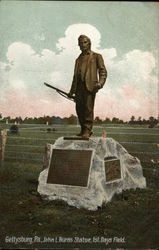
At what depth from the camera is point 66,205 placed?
5074 mm

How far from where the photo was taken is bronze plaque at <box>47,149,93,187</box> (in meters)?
5.07

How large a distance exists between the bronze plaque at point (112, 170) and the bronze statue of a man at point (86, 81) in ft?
1.91

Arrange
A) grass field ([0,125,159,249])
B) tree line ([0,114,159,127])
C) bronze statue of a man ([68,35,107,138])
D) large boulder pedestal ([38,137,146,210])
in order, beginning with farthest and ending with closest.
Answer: tree line ([0,114,159,127])
bronze statue of a man ([68,35,107,138])
large boulder pedestal ([38,137,146,210])
grass field ([0,125,159,249])

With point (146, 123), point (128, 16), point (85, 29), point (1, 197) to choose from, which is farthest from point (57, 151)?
point (128, 16)

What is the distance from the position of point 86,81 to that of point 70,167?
1417 mm

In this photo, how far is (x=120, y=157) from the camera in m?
5.62

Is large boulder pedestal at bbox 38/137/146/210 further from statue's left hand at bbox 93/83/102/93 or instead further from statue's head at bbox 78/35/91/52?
statue's head at bbox 78/35/91/52

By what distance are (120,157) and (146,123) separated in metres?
0.74

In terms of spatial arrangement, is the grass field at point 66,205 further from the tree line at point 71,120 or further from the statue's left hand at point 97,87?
the statue's left hand at point 97,87

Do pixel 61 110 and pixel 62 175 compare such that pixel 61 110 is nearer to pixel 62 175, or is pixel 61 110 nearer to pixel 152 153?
pixel 62 175

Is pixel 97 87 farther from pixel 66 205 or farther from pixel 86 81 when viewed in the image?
pixel 66 205

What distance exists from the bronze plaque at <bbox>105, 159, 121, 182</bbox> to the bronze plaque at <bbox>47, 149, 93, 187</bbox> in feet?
1.12

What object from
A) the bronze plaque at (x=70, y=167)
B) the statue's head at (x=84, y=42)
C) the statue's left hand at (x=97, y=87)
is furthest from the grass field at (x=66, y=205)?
the statue's head at (x=84, y=42)

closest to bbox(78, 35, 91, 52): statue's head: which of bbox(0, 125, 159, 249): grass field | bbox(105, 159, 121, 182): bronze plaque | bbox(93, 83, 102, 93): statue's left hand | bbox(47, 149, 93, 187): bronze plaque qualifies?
bbox(93, 83, 102, 93): statue's left hand
